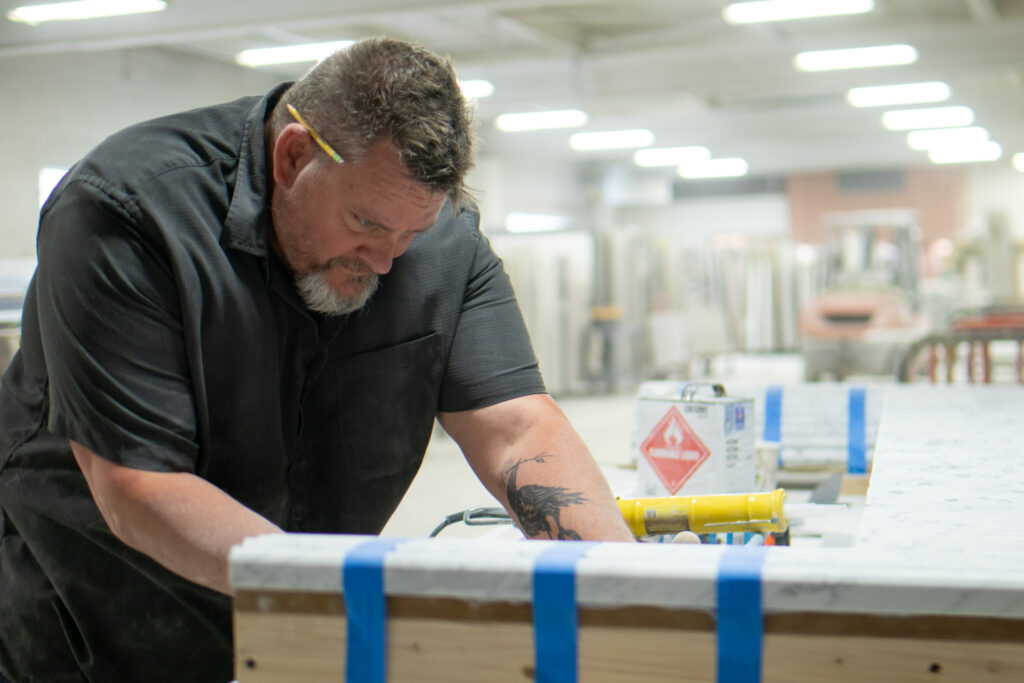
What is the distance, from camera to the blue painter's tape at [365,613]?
97cm

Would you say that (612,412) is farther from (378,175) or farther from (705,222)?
(705,222)

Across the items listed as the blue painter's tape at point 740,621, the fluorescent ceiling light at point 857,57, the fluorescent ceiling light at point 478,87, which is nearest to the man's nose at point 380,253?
the blue painter's tape at point 740,621

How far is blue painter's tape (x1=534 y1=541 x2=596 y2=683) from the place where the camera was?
0.94m

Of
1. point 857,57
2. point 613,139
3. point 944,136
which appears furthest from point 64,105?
point 944,136

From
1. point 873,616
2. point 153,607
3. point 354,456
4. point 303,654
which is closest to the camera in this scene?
point 873,616

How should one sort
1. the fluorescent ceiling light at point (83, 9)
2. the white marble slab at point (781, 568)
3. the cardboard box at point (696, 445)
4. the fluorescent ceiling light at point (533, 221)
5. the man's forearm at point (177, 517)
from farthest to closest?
the fluorescent ceiling light at point (533, 221), the fluorescent ceiling light at point (83, 9), the cardboard box at point (696, 445), the man's forearm at point (177, 517), the white marble slab at point (781, 568)

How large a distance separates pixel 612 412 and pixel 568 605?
9216mm

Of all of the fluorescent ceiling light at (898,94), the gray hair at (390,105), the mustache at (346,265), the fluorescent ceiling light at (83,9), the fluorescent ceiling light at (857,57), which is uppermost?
the fluorescent ceiling light at (83,9)

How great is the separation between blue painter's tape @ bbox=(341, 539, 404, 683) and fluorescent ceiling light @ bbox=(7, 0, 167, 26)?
635 cm

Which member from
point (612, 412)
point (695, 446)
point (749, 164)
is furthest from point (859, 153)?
point (695, 446)

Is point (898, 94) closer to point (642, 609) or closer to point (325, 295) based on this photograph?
point (325, 295)

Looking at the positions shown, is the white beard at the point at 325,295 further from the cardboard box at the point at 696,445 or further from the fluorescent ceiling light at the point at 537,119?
the fluorescent ceiling light at the point at 537,119

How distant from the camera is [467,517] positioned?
1.80 meters

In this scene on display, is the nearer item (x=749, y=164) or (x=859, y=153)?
(x=859, y=153)
